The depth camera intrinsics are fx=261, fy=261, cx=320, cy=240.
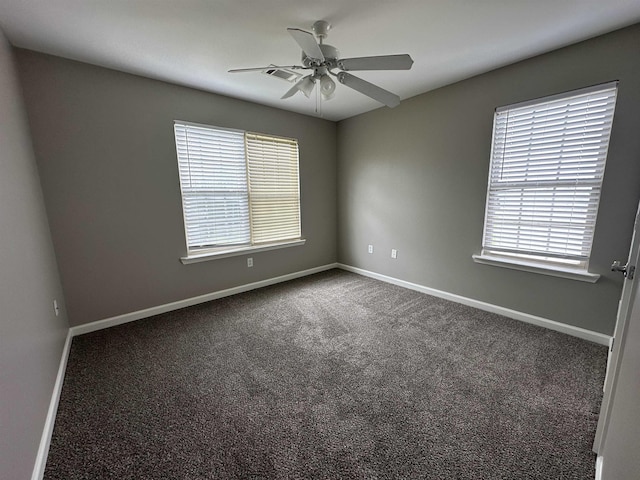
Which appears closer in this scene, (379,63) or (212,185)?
(379,63)

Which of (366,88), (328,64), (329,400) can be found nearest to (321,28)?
(328,64)

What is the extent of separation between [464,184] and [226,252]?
9.44ft

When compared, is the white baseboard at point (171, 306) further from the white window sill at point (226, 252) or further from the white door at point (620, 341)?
the white door at point (620, 341)

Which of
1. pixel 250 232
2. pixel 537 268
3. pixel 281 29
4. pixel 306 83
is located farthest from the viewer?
pixel 250 232

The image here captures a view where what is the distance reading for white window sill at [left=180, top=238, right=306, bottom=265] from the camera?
301cm

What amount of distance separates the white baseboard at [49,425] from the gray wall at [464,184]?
136 inches

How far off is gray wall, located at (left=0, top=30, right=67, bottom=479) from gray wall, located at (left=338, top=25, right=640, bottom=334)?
11.3 ft

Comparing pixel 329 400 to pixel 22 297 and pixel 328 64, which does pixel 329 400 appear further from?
pixel 328 64

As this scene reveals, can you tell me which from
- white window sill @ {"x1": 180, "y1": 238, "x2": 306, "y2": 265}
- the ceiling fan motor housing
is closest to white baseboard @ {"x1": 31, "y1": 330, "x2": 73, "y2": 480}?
white window sill @ {"x1": 180, "y1": 238, "x2": 306, "y2": 265}

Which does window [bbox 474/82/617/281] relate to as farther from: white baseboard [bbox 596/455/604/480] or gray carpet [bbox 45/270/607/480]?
white baseboard [bbox 596/455/604/480]

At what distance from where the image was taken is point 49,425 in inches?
55.9

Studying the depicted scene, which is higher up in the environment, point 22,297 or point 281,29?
point 281,29

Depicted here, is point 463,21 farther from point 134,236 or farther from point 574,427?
point 134,236

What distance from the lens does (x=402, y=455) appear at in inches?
51.3
